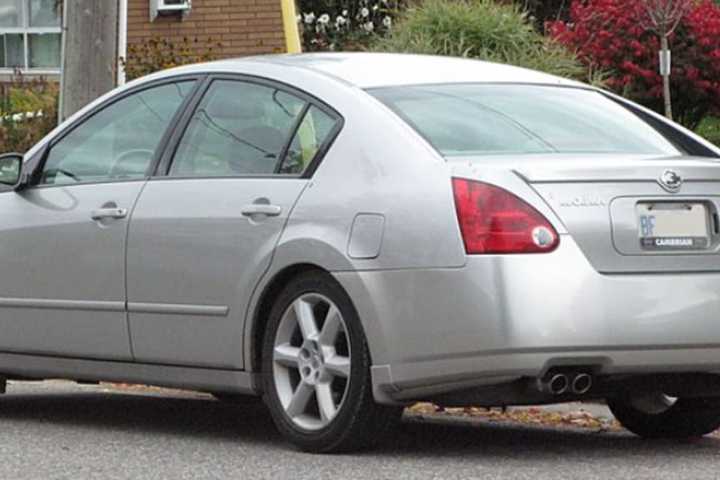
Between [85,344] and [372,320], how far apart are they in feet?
5.80

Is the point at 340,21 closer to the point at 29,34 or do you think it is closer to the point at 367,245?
the point at 29,34

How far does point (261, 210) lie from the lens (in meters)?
8.05

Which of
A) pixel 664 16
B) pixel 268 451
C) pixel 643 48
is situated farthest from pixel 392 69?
pixel 643 48

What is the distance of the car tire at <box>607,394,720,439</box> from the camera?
8.42 metres

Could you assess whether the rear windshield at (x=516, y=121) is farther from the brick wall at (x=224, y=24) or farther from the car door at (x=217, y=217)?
the brick wall at (x=224, y=24)

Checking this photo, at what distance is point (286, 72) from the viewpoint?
333 inches

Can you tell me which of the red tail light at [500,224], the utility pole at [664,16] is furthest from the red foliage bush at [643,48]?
the red tail light at [500,224]

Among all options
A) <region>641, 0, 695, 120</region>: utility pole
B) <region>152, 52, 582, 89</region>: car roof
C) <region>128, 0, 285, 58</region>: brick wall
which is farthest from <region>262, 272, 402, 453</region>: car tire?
<region>128, 0, 285, 58</region>: brick wall

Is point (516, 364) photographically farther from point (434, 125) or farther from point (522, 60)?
point (522, 60)

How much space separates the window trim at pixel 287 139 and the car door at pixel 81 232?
0.10 metres

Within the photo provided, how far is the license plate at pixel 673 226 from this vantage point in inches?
296

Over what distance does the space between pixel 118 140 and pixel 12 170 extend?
1.83ft

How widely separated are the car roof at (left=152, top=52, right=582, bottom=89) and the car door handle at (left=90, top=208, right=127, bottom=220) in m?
0.67

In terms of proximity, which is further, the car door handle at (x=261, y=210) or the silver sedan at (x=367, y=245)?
the car door handle at (x=261, y=210)
